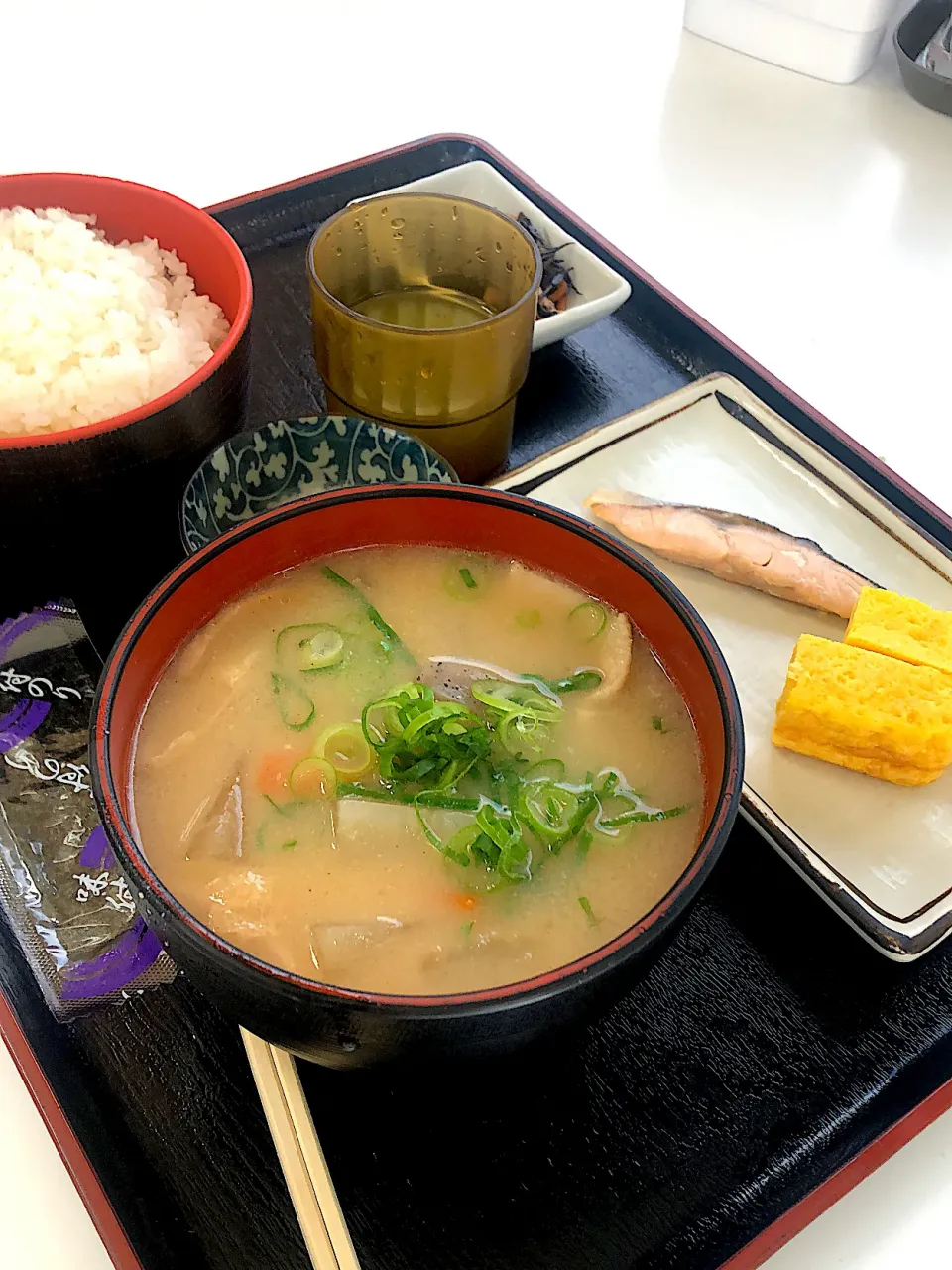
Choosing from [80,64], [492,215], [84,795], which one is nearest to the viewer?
[84,795]

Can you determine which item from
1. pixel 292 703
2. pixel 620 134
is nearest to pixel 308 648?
pixel 292 703

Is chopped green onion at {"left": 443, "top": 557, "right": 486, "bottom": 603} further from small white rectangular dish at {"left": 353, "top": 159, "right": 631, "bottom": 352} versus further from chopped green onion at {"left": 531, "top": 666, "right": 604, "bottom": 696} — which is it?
small white rectangular dish at {"left": 353, "top": 159, "right": 631, "bottom": 352}

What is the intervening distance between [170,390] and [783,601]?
89 cm

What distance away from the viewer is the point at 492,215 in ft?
5.47

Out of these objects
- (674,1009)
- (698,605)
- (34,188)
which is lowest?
(674,1009)

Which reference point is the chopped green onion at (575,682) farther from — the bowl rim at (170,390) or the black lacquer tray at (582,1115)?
the bowl rim at (170,390)

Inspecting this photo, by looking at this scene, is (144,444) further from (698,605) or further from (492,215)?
(698,605)

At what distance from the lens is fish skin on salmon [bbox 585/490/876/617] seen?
1516mm

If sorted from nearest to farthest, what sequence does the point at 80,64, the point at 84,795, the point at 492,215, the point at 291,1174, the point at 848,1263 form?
the point at 291,1174
the point at 848,1263
the point at 84,795
the point at 492,215
the point at 80,64

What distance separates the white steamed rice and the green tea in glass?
213 mm

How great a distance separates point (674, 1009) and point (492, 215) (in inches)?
44.9

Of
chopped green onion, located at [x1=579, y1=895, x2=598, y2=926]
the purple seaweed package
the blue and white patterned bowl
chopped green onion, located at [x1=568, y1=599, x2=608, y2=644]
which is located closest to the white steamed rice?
the blue and white patterned bowl

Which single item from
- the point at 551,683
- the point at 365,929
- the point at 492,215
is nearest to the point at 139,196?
the point at 492,215

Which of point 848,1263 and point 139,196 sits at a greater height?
point 139,196
